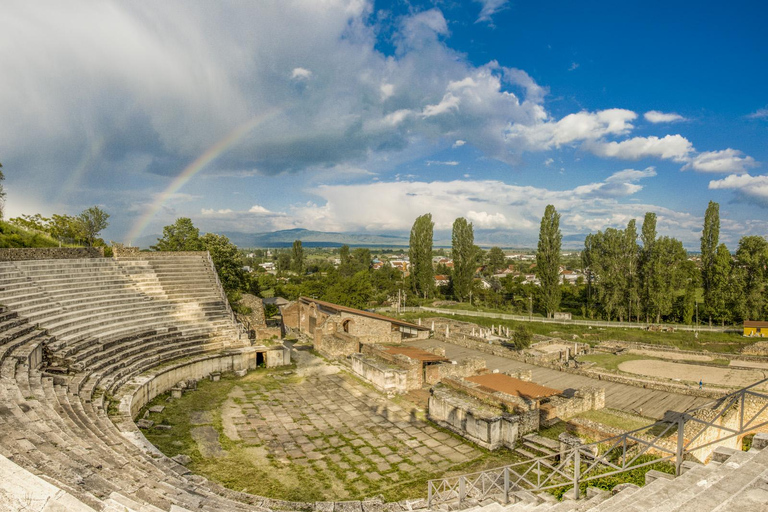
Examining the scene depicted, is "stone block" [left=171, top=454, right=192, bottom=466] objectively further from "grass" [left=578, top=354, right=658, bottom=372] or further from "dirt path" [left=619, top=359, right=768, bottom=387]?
"grass" [left=578, top=354, right=658, bottom=372]

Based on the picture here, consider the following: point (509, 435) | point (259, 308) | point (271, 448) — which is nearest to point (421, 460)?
point (509, 435)

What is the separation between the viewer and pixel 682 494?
16.6 ft

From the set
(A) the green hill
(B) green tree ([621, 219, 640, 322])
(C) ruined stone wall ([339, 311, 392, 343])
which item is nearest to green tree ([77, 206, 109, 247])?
(A) the green hill

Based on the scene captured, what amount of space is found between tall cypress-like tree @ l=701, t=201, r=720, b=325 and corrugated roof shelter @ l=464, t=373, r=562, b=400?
122 feet

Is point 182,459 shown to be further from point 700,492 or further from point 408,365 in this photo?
point 700,492

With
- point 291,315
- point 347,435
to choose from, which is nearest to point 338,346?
point 347,435

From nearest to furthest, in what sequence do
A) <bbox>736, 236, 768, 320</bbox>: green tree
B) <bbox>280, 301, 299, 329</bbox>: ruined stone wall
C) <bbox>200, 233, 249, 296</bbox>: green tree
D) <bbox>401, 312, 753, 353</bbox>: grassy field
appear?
<bbox>280, 301, 299, 329</bbox>: ruined stone wall < <bbox>200, 233, 249, 296</bbox>: green tree < <bbox>401, 312, 753, 353</bbox>: grassy field < <bbox>736, 236, 768, 320</bbox>: green tree

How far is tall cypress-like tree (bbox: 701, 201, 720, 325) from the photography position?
1577 inches

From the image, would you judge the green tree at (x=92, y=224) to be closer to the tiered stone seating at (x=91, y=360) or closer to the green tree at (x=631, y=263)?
the tiered stone seating at (x=91, y=360)

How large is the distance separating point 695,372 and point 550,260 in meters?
23.1

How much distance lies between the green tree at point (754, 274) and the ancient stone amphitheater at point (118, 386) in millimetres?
43176

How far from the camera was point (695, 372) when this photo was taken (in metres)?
22.3

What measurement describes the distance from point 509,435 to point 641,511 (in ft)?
21.1

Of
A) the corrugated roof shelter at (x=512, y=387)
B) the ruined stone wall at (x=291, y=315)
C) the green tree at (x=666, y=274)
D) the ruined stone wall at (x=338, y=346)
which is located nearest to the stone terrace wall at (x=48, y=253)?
the ruined stone wall at (x=291, y=315)
